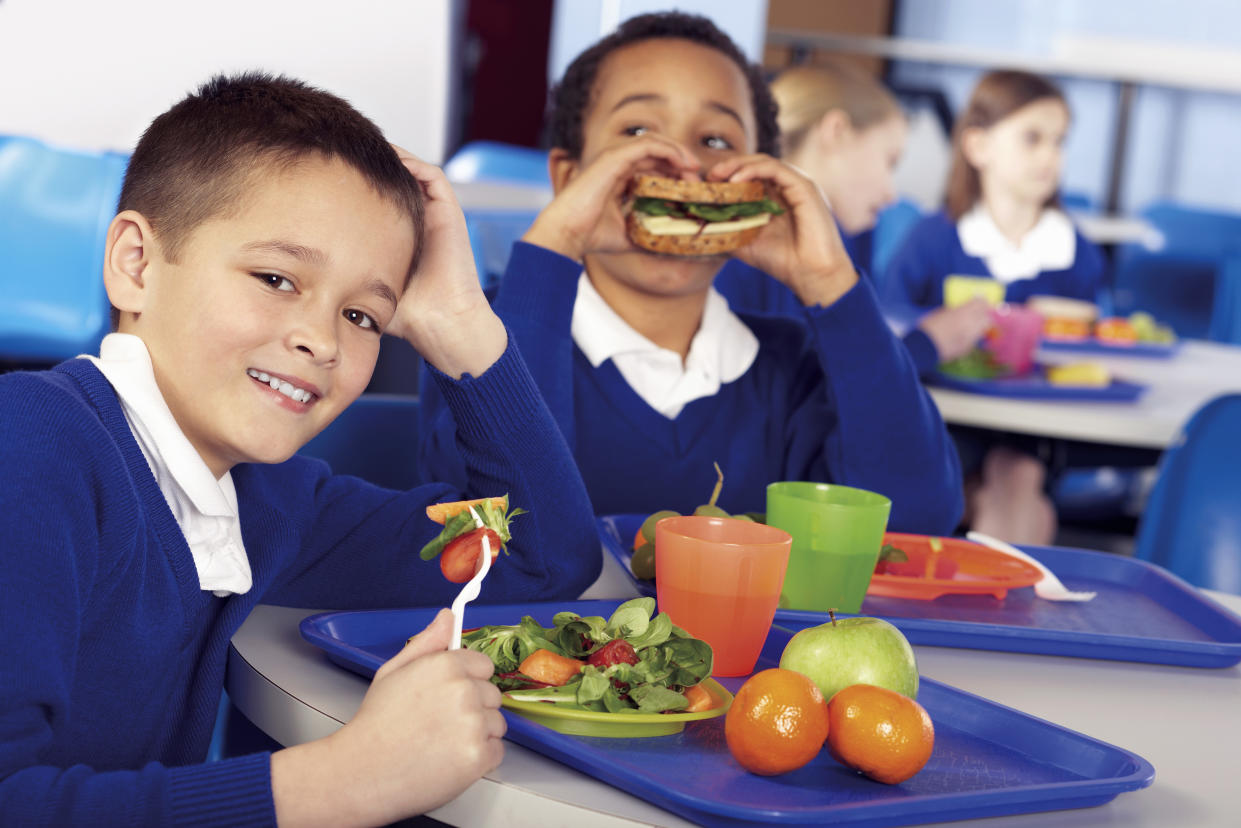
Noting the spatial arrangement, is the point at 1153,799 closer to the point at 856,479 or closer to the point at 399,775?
the point at 399,775

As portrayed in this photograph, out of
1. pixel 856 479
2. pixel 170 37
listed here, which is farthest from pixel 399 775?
pixel 170 37

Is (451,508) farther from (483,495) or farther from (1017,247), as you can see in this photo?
(1017,247)

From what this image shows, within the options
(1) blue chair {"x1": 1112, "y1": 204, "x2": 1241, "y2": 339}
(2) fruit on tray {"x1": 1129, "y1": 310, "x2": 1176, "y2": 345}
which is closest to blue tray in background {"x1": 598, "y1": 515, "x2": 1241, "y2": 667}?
(2) fruit on tray {"x1": 1129, "y1": 310, "x2": 1176, "y2": 345}

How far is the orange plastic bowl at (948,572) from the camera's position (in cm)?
133

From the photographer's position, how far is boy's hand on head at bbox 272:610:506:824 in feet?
2.75

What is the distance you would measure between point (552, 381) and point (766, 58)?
732cm

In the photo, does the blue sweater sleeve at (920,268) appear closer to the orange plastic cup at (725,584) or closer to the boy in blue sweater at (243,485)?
the boy in blue sweater at (243,485)

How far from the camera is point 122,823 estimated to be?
0.82m

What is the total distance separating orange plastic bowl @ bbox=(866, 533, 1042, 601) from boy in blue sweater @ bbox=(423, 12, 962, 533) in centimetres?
18

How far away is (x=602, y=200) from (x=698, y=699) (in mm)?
880

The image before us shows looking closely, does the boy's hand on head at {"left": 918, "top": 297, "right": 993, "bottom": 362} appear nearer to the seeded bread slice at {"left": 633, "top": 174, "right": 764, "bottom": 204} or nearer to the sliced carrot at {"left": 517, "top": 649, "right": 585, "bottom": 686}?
the seeded bread slice at {"left": 633, "top": 174, "right": 764, "bottom": 204}

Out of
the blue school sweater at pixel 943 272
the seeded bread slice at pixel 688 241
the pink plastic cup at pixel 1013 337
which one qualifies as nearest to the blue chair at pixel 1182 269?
the blue school sweater at pixel 943 272

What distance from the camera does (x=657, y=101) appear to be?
184 centimetres


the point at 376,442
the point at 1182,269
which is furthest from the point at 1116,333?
the point at 1182,269
